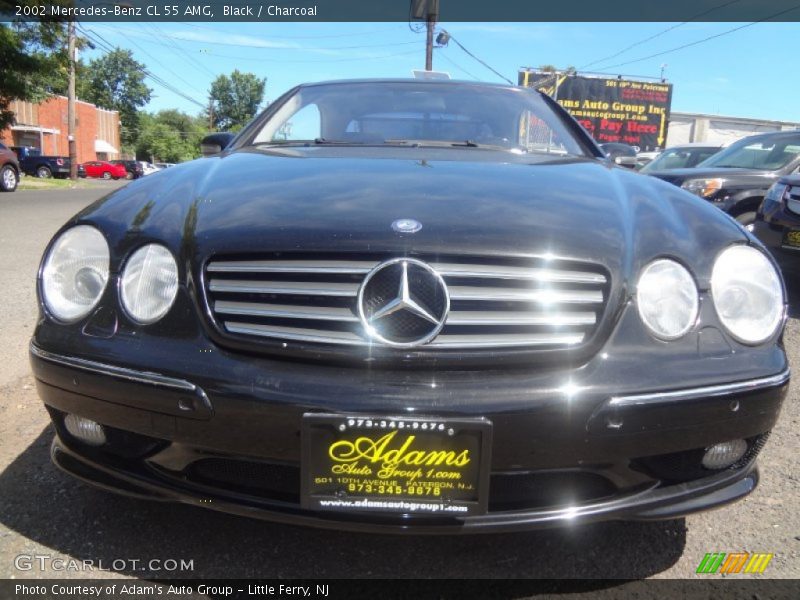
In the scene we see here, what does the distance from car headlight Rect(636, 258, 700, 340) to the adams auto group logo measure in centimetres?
74

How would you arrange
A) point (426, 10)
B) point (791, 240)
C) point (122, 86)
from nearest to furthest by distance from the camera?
1. point (791, 240)
2. point (426, 10)
3. point (122, 86)

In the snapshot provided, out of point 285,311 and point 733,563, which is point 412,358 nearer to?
point 285,311

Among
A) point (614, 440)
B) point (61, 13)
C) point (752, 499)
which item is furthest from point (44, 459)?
point (61, 13)

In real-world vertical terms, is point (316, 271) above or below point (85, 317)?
above

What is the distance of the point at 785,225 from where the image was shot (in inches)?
203

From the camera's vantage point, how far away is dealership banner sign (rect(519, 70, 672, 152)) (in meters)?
31.3

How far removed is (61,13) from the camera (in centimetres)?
2033

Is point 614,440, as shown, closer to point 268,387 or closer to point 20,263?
point 268,387

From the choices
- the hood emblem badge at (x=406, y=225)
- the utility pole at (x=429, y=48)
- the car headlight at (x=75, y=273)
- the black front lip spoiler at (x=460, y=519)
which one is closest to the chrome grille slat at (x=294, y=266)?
the hood emblem badge at (x=406, y=225)

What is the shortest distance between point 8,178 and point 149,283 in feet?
61.9

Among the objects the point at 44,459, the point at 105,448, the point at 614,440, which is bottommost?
the point at 44,459

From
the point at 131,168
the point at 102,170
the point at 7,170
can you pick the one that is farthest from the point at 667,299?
the point at 131,168

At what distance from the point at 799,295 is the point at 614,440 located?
517 cm

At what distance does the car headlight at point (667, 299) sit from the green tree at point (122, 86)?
84.0m
